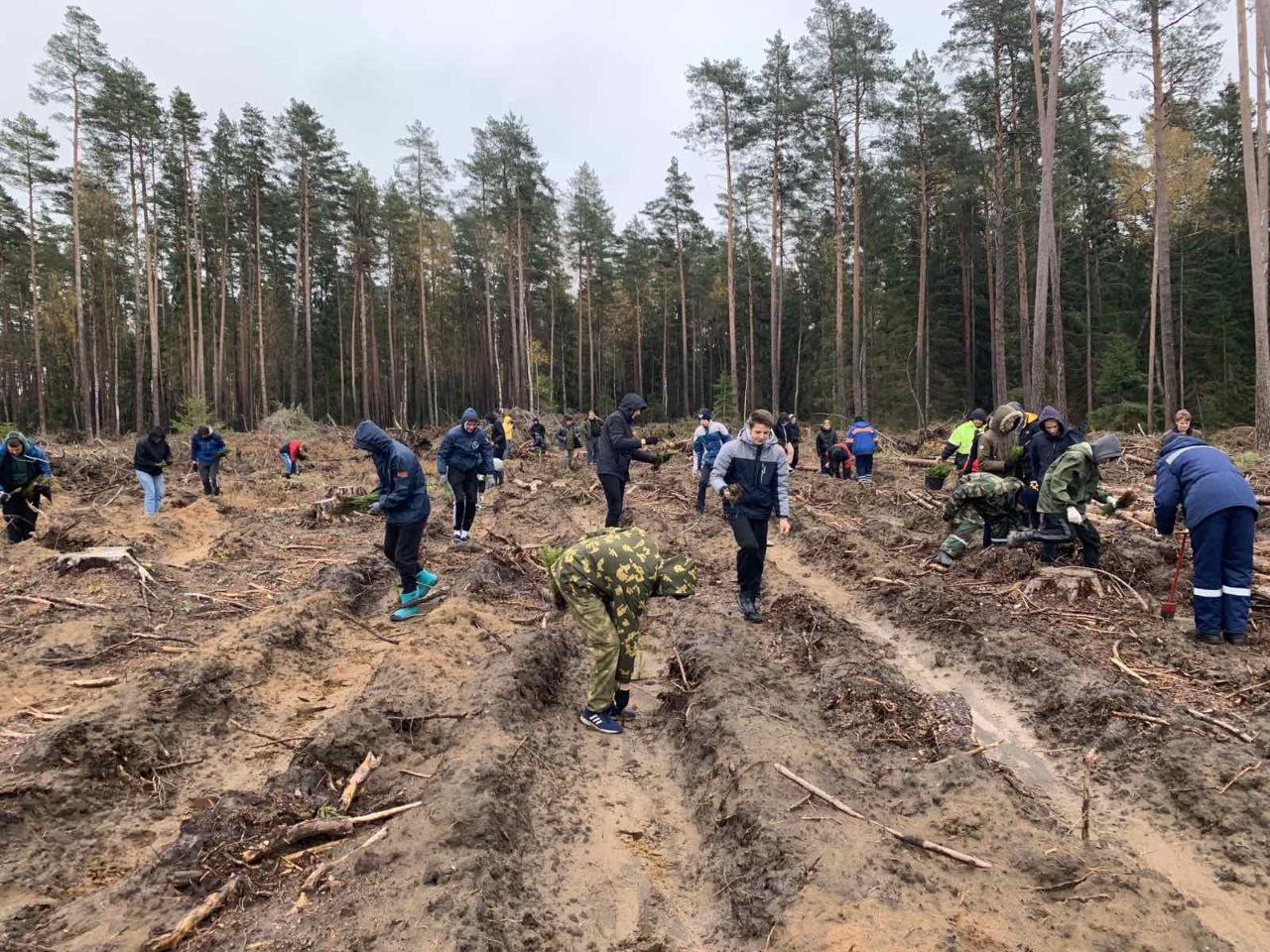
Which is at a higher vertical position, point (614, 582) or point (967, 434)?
point (967, 434)

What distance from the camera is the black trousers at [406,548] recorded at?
7098 millimetres

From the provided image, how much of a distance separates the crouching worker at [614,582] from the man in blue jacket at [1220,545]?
4302mm

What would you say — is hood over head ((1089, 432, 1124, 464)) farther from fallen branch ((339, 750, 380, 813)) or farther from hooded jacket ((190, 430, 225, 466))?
hooded jacket ((190, 430, 225, 466))

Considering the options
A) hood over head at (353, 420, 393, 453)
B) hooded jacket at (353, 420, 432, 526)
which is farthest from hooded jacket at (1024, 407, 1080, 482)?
hood over head at (353, 420, 393, 453)

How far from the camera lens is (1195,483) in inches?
222

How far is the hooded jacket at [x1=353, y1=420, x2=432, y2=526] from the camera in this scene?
682cm

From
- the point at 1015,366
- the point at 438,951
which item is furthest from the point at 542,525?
the point at 1015,366

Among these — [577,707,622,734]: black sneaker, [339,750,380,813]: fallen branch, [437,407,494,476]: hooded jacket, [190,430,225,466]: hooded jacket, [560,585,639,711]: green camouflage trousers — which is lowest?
[577,707,622,734]: black sneaker

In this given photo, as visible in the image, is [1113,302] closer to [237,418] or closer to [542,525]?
[542,525]

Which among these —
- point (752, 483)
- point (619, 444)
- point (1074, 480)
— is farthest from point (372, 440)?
point (1074, 480)

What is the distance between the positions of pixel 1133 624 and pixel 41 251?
41361mm

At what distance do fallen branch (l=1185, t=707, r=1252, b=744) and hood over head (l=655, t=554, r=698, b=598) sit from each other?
328 centimetres

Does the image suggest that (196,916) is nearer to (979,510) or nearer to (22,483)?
(979,510)

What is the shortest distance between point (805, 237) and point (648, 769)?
35831mm
